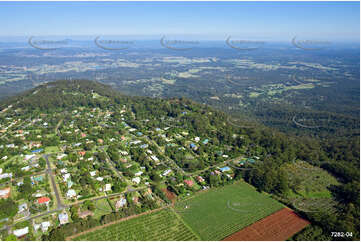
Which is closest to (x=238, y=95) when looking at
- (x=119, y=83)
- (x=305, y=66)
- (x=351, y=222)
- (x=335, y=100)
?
(x=335, y=100)

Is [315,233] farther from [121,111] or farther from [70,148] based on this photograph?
[121,111]

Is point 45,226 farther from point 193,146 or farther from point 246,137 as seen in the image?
point 246,137

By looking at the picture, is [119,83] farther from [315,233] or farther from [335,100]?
[315,233]

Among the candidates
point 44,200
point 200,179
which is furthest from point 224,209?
point 44,200

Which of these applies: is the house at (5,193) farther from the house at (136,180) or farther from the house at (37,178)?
the house at (136,180)

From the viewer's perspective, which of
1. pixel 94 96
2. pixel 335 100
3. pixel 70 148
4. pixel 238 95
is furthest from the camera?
pixel 238 95

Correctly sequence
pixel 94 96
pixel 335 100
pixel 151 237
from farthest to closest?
pixel 335 100
pixel 94 96
pixel 151 237

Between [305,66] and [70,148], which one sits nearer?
[70,148]
